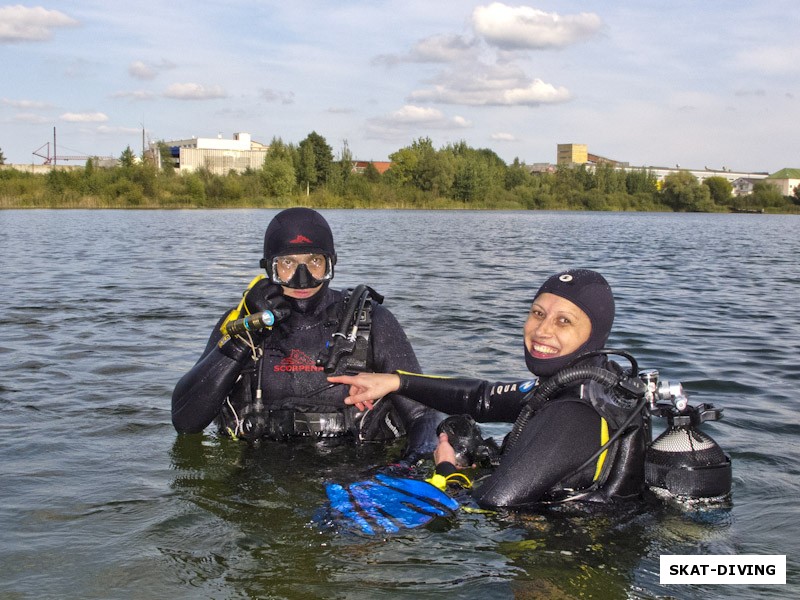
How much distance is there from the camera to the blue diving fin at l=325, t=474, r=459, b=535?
4027 mm

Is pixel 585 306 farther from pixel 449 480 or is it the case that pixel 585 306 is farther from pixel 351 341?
pixel 351 341

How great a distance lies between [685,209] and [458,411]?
11741cm

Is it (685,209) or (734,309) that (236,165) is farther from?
(734,309)

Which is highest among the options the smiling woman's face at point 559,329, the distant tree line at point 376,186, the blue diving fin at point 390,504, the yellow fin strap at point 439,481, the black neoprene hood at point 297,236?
the distant tree line at point 376,186

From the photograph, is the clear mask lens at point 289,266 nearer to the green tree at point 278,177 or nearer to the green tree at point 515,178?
the green tree at point 278,177

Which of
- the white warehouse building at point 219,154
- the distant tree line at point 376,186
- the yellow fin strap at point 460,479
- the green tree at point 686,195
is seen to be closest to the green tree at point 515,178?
the distant tree line at point 376,186

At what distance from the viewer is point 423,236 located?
36.5 meters

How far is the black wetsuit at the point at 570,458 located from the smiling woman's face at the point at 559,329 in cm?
22

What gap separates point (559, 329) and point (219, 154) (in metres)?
110

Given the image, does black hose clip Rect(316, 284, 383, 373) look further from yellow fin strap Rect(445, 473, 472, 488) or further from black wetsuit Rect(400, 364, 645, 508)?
black wetsuit Rect(400, 364, 645, 508)

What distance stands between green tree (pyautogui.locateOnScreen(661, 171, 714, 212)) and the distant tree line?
0.14m

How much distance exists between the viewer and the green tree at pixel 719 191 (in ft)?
384

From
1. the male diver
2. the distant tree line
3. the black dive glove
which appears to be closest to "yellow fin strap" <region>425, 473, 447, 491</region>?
the male diver

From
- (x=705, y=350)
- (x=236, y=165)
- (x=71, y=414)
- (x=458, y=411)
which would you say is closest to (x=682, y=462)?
(x=458, y=411)
